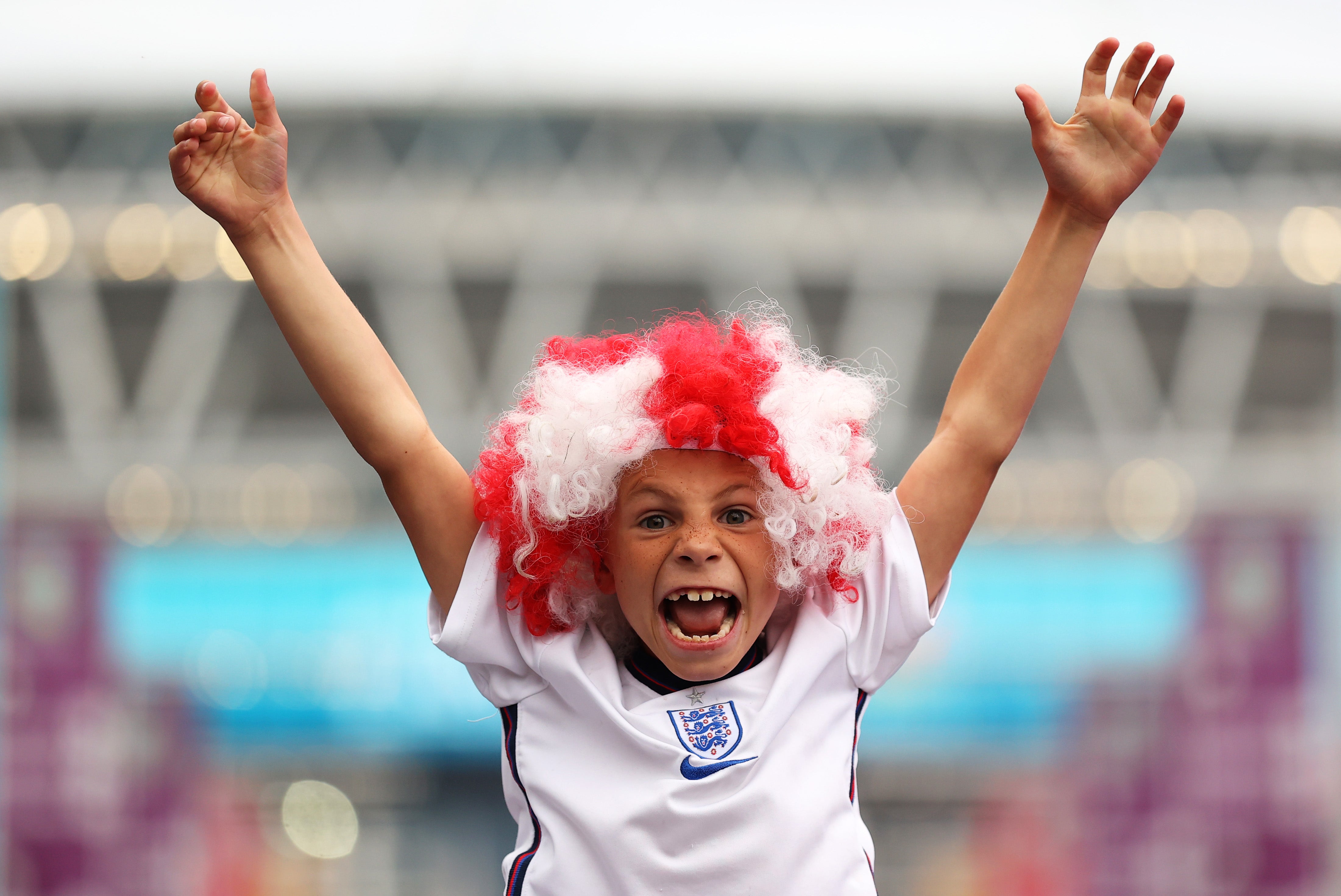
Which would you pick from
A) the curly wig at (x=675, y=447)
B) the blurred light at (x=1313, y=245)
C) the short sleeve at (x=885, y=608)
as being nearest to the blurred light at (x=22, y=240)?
the curly wig at (x=675, y=447)

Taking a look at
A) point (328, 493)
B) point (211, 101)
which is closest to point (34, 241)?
point (328, 493)

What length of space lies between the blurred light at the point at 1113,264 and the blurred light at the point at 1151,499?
6.26 feet

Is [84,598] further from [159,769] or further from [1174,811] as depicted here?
[1174,811]

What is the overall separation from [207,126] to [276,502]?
947 centimetres

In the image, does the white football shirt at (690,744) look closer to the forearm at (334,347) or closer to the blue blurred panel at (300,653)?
the forearm at (334,347)

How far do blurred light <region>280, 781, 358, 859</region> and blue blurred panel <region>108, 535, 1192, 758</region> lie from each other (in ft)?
1.59

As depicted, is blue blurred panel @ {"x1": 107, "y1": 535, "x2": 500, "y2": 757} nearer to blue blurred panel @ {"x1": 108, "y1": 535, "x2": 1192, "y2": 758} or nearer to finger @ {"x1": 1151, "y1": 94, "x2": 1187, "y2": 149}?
blue blurred panel @ {"x1": 108, "y1": 535, "x2": 1192, "y2": 758}

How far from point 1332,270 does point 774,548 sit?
11.5 meters

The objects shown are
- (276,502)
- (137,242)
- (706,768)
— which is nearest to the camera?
(706,768)

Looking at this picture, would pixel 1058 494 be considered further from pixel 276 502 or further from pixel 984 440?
pixel 984 440

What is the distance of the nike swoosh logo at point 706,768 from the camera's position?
1918 millimetres

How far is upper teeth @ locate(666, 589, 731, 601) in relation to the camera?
200cm

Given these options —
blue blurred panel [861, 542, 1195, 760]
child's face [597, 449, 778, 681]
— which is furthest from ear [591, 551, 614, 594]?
blue blurred panel [861, 542, 1195, 760]

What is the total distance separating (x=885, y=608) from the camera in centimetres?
211
